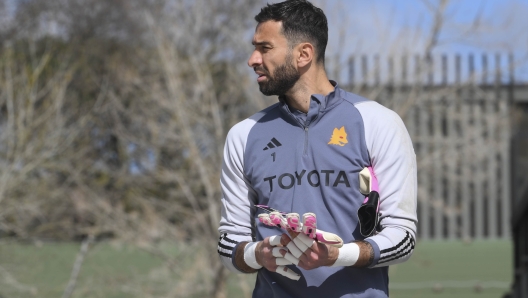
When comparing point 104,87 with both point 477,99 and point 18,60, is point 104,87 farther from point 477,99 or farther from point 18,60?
point 477,99

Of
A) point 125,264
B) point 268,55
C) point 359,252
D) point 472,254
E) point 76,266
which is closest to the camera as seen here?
point 359,252

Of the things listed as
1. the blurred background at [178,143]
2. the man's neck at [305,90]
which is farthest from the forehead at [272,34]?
the blurred background at [178,143]

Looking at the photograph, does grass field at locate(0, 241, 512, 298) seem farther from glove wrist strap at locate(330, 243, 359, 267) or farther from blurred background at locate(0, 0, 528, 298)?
glove wrist strap at locate(330, 243, 359, 267)

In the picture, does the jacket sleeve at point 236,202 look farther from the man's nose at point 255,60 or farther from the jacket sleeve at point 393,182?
the jacket sleeve at point 393,182

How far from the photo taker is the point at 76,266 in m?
10.3

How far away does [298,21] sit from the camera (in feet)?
Result: 8.95

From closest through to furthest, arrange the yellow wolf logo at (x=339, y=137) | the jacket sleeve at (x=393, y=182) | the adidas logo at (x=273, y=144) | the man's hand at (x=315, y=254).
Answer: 1. the man's hand at (x=315, y=254)
2. the jacket sleeve at (x=393, y=182)
3. the yellow wolf logo at (x=339, y=137)
4. the adidas logo at (x=273, y=144)

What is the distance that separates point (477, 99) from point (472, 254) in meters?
3.01

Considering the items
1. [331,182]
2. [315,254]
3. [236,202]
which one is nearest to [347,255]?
[315,254]

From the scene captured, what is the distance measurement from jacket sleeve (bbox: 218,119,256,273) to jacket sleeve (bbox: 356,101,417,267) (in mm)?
468

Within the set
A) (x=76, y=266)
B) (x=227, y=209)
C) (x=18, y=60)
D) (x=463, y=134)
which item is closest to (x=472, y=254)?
(x=463, y=134)

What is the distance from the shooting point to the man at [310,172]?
2.53 m

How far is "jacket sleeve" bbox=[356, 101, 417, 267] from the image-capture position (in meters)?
2.52

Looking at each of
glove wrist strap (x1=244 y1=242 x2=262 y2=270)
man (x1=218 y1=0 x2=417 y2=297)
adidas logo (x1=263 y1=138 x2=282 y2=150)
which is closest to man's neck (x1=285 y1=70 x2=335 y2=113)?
man (x1=218 y1=0 x2=417 y2=297)
